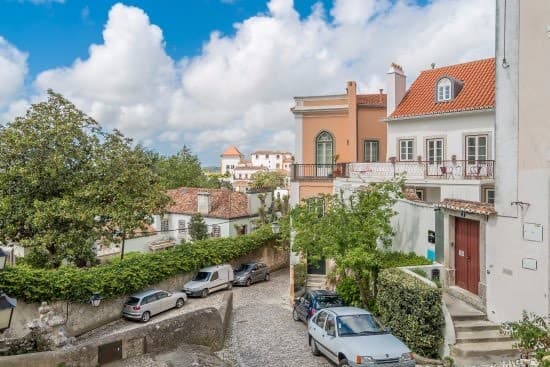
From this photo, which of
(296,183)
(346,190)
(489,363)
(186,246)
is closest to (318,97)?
(296,183)

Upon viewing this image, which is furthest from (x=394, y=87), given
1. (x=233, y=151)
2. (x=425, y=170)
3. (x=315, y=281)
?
(x=233, y=151)

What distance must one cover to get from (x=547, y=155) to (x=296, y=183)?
15571 millimetres

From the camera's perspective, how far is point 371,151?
26.4 meters

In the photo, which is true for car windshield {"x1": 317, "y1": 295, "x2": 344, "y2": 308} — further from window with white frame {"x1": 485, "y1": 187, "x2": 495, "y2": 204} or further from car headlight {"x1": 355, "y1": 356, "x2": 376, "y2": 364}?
window with white frame {"x1": 485, "y1": 187, "x2": 495, "y2": 204}

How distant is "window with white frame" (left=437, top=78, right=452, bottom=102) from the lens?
2236 centimetres

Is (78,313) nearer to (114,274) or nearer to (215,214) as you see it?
(114,274)

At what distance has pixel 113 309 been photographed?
69.3 ft

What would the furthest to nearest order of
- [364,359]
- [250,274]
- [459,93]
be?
[250,274] → [459,93] → [364,359]

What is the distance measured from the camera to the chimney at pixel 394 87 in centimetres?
2449

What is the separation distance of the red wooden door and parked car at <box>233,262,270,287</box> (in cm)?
1600

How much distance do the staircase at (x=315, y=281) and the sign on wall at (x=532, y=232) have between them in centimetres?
1465

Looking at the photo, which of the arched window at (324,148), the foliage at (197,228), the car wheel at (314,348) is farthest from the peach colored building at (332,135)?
the car wheel at (314,348)

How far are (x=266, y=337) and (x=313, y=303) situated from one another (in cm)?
223

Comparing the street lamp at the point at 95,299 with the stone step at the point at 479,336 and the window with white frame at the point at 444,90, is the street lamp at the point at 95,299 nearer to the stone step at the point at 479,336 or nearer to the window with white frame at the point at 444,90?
the stone step at the point at 479,336
